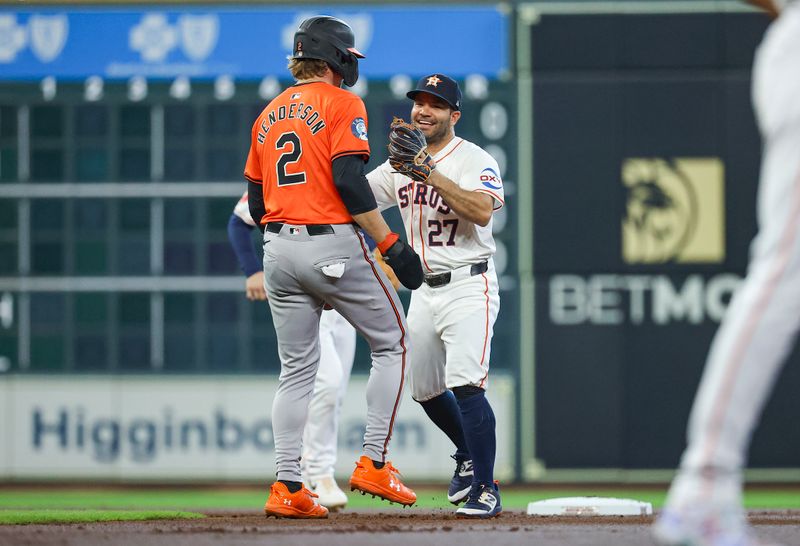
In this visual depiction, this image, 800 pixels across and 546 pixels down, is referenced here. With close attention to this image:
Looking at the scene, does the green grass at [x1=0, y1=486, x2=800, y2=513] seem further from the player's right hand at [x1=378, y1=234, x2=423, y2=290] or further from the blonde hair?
the blonde hair

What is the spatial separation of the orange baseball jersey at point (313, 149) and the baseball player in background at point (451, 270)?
0.86 feet

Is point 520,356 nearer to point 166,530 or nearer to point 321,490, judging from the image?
point 321,490

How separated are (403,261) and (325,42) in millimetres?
904

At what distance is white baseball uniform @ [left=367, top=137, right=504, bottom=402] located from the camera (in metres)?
5.30

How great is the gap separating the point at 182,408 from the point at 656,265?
3.76 metres

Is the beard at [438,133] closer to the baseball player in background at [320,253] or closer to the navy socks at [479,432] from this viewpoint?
the baseball player in background at [320,253]

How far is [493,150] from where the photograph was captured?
10180 millimetres

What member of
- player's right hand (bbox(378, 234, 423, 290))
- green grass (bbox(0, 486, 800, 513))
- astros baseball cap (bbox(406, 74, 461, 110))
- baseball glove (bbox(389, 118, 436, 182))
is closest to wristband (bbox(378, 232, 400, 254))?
player's right hand (bbox(378, 234, 423, 290))

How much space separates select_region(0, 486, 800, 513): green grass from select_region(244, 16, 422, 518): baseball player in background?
2804mm

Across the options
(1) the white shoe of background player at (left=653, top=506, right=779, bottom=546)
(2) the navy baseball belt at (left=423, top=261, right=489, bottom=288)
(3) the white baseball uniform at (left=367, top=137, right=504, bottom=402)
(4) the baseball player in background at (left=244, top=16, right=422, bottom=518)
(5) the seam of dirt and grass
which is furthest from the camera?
(5) the seam of dirt and grass

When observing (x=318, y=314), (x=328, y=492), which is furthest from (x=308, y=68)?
(x=328, y=492)

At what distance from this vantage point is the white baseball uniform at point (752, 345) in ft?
8.67

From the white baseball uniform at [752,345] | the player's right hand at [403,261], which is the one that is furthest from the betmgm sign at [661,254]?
the white baseball uniform at [752,345]

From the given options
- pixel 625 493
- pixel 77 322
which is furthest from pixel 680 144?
pixel 77 322
